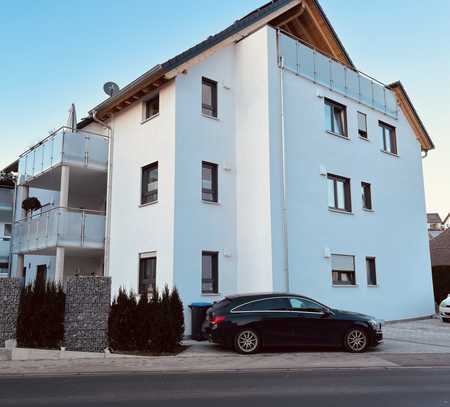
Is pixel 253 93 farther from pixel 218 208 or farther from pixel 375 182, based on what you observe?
pixel 375 182

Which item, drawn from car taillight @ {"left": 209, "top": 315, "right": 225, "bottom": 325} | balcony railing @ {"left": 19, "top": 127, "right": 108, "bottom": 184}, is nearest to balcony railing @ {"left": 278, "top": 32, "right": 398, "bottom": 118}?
balcony railing @ {"left": 19, "top": 127, "right": 108, "bottom": 184}

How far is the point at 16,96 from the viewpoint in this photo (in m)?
14.9

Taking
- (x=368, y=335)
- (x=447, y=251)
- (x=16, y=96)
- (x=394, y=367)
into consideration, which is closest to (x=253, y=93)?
(x=16, y=96)

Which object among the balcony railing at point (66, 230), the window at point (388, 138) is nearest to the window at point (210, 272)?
the balcony railing at point (66, 230)

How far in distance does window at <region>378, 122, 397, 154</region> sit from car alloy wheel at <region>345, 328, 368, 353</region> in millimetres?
11500

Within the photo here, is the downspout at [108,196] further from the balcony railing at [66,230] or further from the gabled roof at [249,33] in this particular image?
the gabled roof at [249,33]

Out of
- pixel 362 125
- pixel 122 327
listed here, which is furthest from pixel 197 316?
pixel 362 125

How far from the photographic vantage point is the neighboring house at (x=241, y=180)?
15.5 metres

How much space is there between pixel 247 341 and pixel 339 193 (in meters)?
8.78

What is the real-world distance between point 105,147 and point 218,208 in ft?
17.8

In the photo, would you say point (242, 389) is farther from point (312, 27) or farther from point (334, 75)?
point (312, 27)

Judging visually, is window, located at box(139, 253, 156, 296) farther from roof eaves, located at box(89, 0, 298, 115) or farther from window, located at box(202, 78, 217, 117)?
roof eaves, located at box(89, 0, 298, 115)

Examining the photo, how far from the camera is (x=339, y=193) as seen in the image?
18.8 m

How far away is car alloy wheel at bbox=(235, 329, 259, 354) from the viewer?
11.7 meters
